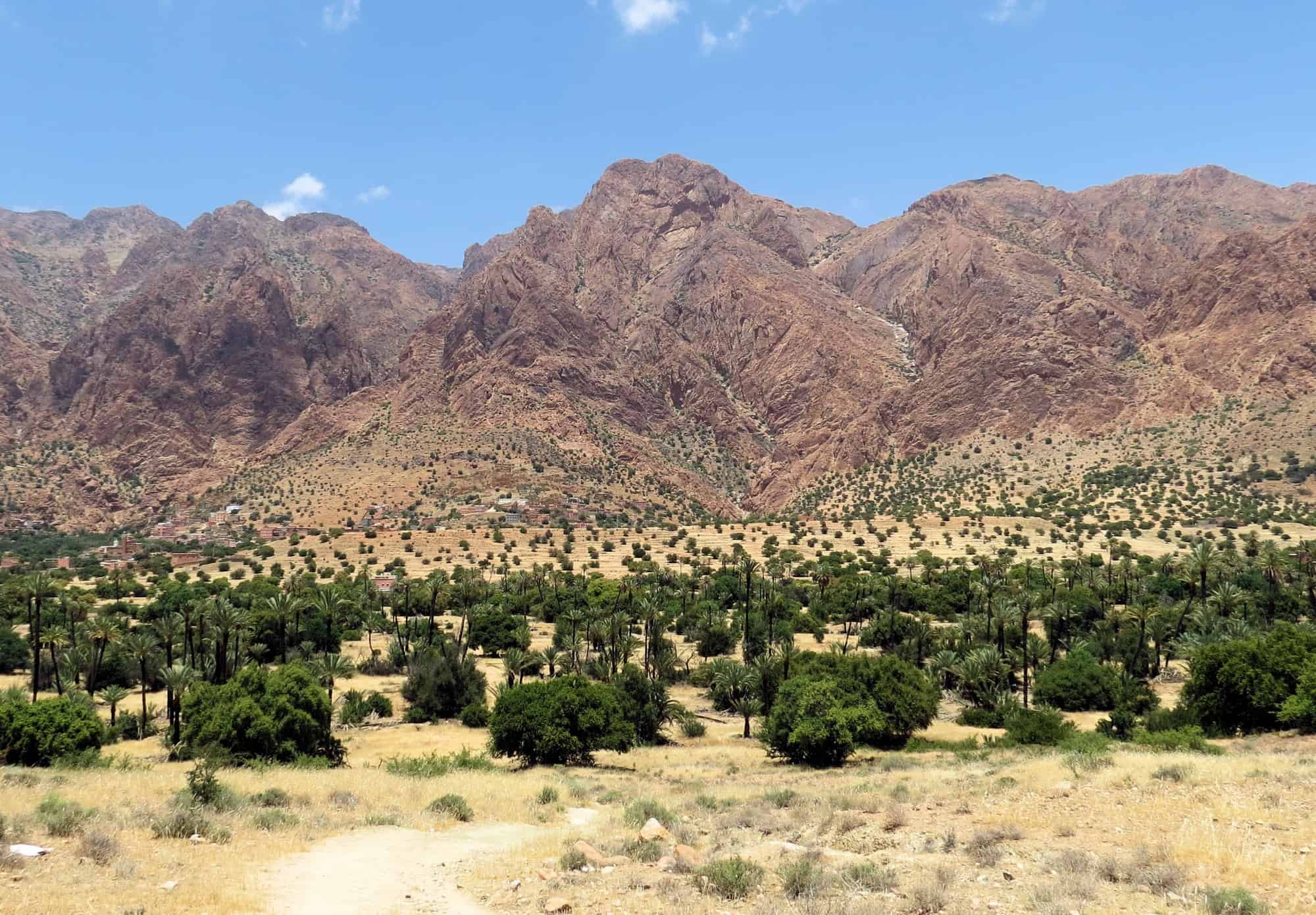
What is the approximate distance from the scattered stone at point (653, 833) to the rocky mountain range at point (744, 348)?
111079 mm

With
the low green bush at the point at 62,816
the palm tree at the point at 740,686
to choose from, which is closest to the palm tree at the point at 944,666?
the palm tree at the point at 740,686

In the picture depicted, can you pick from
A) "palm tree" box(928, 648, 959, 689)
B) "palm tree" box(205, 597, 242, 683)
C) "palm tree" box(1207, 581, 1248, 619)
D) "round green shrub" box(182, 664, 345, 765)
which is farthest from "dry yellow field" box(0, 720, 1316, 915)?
"palm tree" box(1207, 581, 1248, 619)

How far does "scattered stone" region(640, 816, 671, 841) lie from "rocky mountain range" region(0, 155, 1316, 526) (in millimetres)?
111079

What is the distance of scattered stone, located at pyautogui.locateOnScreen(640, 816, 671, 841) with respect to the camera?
15.6 m

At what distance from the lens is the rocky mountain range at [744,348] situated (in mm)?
123250

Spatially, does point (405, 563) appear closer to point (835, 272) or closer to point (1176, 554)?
point (1176, 554)

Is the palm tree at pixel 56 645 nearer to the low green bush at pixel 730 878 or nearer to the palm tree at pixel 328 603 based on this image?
the palm tree at pixel 328 603

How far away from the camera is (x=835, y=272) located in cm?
19862

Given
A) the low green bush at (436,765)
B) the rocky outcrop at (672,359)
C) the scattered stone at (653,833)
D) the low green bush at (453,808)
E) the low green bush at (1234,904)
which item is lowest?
the low green bush at (436,765)

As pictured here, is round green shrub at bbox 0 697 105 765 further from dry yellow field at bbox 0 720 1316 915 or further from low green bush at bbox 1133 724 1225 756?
low green bush at bbox 1133 724 1225 756

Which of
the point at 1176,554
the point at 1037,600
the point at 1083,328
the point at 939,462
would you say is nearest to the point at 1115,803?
the point at 1037,600

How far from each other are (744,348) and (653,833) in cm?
15634

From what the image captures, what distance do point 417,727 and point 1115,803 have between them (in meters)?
29.9

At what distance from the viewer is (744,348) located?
168m
